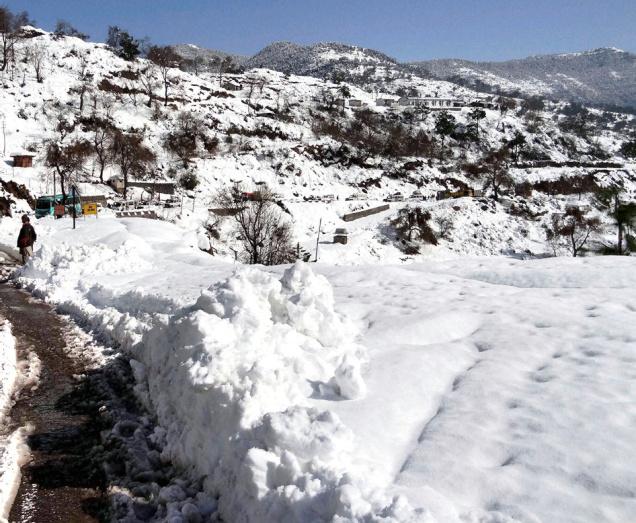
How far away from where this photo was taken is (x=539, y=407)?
4684 mm

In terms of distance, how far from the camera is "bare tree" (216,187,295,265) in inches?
1061

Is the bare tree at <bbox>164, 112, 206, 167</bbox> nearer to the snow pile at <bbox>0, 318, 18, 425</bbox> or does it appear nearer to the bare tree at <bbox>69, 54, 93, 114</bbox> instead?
the bare tree at <bbox>69, 54, 93, 114</bbox>

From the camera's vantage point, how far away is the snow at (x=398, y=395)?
11.9ft

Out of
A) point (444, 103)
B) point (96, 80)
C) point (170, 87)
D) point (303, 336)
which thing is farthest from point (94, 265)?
point (444, 103)

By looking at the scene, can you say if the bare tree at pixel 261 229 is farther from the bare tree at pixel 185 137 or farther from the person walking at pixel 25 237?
the person walking at pixel 25 237

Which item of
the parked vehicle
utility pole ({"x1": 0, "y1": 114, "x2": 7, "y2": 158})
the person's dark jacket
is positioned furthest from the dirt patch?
the parked vehicle

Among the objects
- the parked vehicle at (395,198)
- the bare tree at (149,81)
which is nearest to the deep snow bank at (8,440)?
the parked vehicle at (395,198)

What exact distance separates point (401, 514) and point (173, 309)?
6599 mm

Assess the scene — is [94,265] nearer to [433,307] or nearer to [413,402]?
[433,307]

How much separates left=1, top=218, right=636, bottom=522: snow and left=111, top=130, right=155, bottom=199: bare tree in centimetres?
3666

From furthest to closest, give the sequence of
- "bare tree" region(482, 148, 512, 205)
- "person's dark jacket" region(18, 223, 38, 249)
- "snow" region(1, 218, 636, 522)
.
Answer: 1. "bare tree" region(482, 148, 512, 205)
2. "person's dark jacket" region(18, 223, 38, 249)
3. "snow" region(1, 218, 636, 522)

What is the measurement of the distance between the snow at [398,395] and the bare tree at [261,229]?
17.2 m

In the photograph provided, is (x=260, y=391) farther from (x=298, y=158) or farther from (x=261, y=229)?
(x=298, y=158)

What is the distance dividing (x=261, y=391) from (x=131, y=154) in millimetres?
44044
